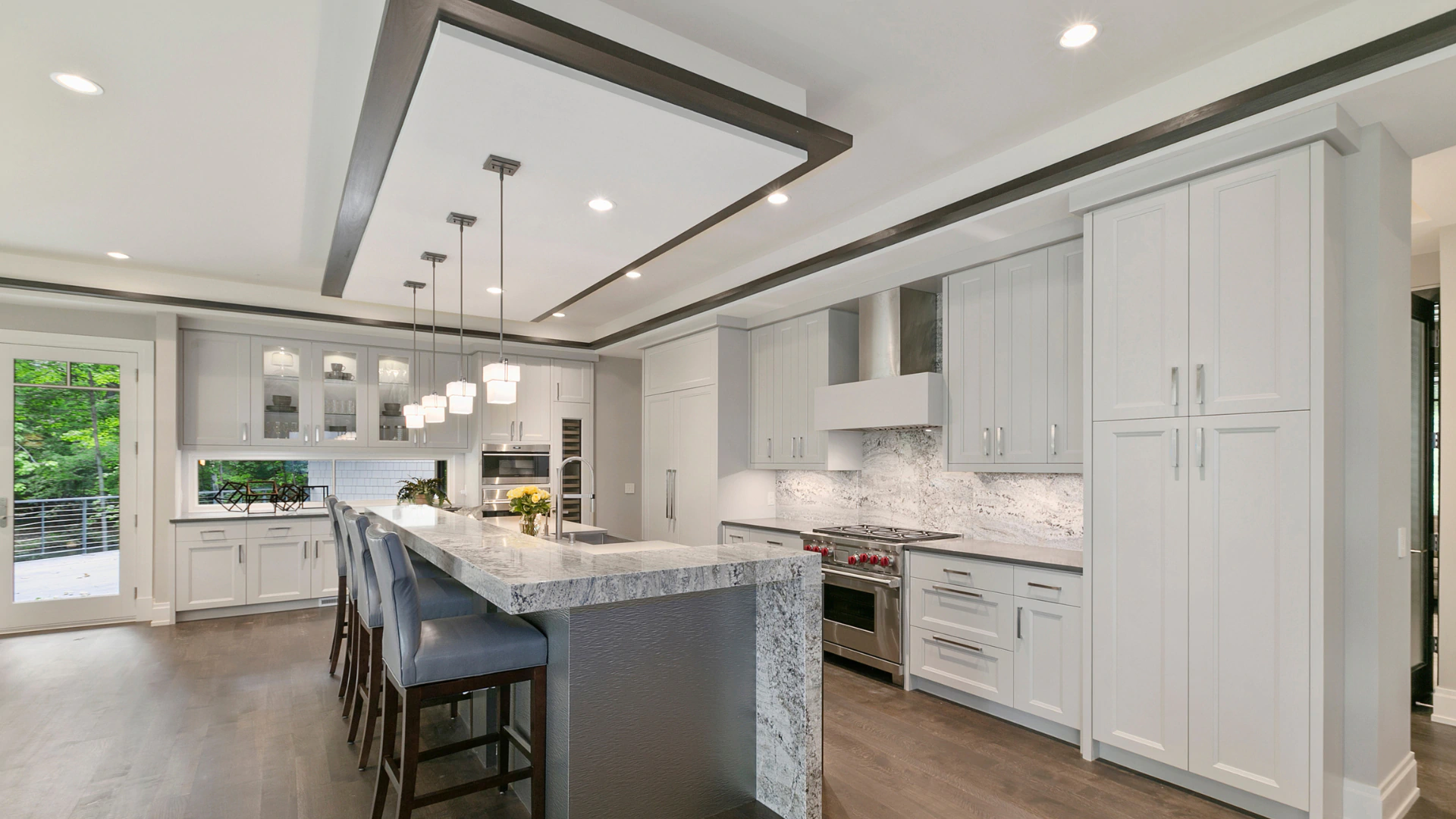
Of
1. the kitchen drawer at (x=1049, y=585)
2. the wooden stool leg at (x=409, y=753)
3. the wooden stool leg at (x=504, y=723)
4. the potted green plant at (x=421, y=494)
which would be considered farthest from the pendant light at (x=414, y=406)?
the kitchen drawer at (x=1049, y=585)

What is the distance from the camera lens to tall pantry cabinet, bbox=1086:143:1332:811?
2432 millimetres

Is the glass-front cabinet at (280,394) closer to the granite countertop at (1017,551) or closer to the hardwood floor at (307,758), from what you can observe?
the hardwood floor at (307,758)

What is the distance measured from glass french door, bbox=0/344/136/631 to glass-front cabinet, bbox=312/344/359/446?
4.17 ft

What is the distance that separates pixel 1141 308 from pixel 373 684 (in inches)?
137

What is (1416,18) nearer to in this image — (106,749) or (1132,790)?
(1132,790)

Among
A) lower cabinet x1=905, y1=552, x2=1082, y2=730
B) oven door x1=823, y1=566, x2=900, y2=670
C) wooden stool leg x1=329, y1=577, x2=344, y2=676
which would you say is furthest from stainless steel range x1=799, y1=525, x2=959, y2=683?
wooden stool leg x1=329, y1=577, x2=344, y2=676

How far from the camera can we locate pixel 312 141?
10.6ft

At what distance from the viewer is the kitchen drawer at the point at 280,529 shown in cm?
581

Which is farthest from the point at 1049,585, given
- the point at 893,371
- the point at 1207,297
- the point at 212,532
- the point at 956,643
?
the point at 212,532

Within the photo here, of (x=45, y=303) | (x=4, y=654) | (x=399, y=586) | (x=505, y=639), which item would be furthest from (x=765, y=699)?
(x=45, y=303)

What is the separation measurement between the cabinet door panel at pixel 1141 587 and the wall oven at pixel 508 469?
513cm

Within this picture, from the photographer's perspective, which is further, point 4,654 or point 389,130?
point 4,654

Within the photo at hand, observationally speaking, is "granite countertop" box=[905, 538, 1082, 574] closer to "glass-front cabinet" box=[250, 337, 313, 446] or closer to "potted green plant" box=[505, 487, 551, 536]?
"potted green plant" box=[505, 487, 551, 536]

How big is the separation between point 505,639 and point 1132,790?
2.48 m
